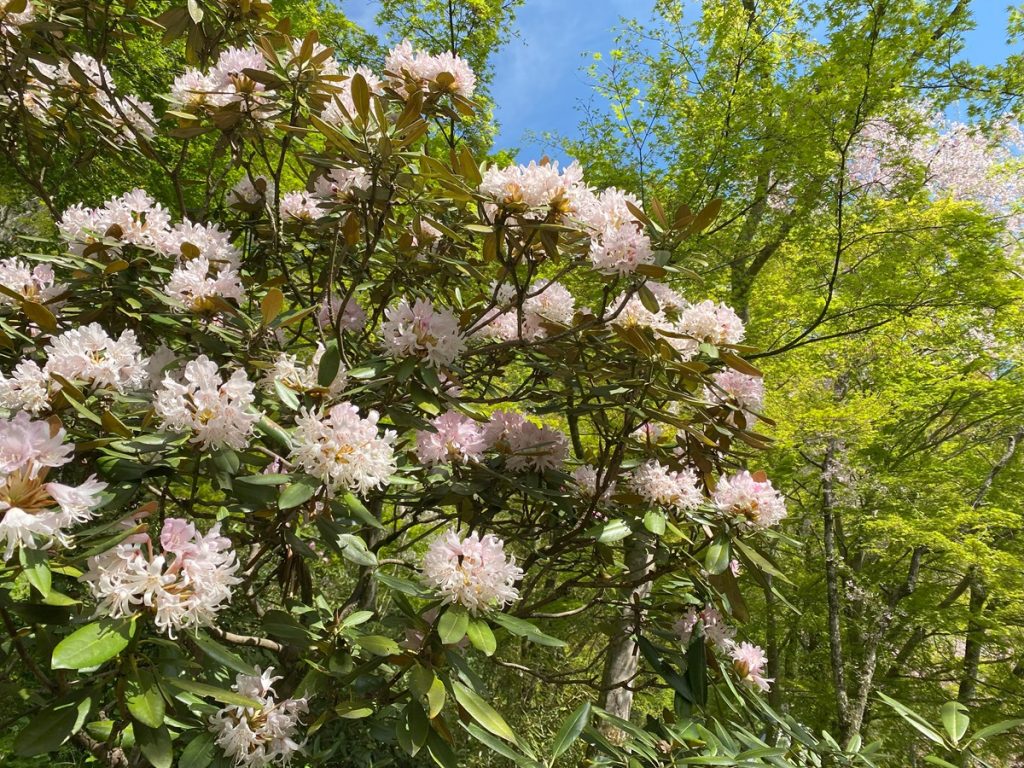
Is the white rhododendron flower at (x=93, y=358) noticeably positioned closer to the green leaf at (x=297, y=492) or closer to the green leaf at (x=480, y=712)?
the green leaf at (x=297, y=492)

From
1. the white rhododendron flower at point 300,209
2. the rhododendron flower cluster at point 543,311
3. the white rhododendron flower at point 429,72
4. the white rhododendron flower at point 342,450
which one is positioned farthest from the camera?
the white rhododendron flower at point 300,209

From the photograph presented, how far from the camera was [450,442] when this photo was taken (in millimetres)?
1562

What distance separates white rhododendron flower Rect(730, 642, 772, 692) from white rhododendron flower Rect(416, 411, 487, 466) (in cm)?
98

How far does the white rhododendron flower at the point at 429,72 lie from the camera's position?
1.63 meters

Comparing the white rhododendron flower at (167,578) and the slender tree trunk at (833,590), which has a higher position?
the slender tree trunk at (833,590)

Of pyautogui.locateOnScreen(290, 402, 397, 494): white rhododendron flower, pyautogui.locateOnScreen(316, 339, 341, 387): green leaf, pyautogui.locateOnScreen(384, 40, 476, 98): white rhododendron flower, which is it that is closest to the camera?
pyautogui.locateOnScreen(290, 402, 397, 494): white rhododendron flower

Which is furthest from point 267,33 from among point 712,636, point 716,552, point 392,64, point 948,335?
point 948,335

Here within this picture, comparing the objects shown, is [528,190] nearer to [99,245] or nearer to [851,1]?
[99,245]

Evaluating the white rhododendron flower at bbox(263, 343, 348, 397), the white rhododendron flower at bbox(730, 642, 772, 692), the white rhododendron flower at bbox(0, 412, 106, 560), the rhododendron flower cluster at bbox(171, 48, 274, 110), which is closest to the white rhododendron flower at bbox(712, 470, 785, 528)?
the white rhododendron flower at bbox(730, 642, 772, 692)

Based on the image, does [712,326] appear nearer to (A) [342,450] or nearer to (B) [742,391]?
(B) [742,391]

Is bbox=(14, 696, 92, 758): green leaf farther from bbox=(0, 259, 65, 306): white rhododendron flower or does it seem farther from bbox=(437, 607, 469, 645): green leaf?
bbox=(0, 259, 65, 306): white rhododendron flower

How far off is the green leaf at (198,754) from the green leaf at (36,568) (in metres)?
0.48

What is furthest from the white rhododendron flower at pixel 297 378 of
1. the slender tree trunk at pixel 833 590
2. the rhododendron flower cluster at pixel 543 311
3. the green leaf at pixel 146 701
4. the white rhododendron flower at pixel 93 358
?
the slender tree trunk at pixel 833 590

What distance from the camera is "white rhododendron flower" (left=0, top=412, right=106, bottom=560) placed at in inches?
29.5
